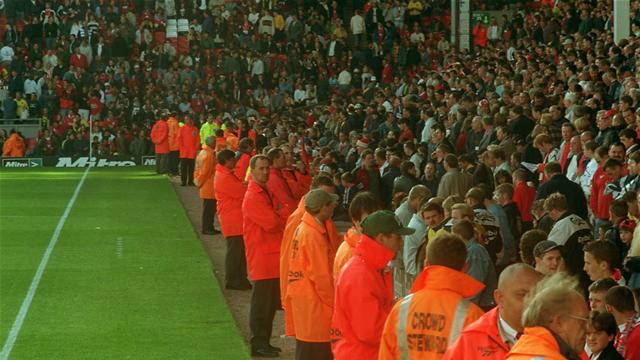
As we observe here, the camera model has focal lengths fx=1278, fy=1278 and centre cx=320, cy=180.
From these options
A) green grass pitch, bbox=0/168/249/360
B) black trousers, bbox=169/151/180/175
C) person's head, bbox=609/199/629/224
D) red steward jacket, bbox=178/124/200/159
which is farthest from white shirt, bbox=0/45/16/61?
person's head, bbox=609/199/629/224

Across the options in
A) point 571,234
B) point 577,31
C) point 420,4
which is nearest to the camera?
point 571,234

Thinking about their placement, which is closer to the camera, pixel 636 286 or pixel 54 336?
pixel 636 286

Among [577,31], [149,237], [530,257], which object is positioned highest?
[577,31]

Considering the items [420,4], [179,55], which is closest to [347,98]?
[420,4]

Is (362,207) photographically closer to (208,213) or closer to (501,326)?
(501,326)

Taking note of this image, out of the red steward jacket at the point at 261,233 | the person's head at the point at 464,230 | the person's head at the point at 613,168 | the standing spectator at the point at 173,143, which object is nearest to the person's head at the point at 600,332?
the person's head at the point at 464,230

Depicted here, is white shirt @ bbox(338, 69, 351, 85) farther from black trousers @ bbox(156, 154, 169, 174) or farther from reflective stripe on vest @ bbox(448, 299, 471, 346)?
reflective stripe on vest @ bbox(448, 299, 471, 346)

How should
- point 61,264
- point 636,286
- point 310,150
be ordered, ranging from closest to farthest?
1. point 636,286
2. point 61,264
3. point 310,150

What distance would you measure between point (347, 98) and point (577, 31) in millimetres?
9958

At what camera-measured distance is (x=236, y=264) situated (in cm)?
1777

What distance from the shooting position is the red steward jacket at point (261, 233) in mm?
13305

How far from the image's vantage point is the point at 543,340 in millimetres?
5281

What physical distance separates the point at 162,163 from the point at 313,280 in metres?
28.7

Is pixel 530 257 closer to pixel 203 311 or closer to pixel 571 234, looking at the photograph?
pixel 571 234
